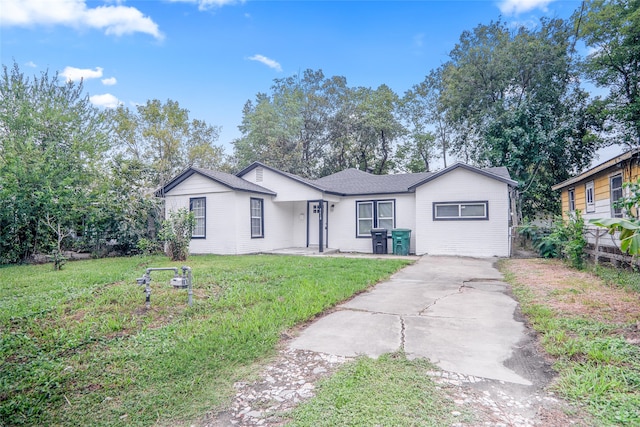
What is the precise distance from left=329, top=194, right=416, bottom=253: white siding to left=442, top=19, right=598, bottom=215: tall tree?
350 inches

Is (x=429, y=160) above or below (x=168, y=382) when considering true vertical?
above

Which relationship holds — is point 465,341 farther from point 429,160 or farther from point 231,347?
point 429,160

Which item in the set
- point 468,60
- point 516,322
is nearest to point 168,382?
point 516,322

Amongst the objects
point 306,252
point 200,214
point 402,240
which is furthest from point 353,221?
point 200,214

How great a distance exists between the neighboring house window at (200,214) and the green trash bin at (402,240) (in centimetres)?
719

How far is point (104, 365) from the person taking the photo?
319cm

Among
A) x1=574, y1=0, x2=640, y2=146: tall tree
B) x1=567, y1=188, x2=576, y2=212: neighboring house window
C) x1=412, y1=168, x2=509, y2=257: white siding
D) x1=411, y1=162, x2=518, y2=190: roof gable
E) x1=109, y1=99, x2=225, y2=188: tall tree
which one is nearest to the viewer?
x1=411, y1=162, x2=518, y2=190: roof gable

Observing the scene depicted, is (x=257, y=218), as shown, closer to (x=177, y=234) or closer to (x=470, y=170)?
(x=177, y=234)

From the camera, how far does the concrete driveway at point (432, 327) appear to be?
3.29m

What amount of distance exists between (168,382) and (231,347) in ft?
2.52

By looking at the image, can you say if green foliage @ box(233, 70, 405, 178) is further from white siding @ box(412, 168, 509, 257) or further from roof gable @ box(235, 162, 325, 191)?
white siding @ box(412, 168, 509, 257)

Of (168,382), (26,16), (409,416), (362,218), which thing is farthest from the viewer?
(362,218)

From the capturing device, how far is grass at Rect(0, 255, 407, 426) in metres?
2.52

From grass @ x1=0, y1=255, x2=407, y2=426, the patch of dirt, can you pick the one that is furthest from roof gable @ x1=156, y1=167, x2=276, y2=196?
the patch of dirt
